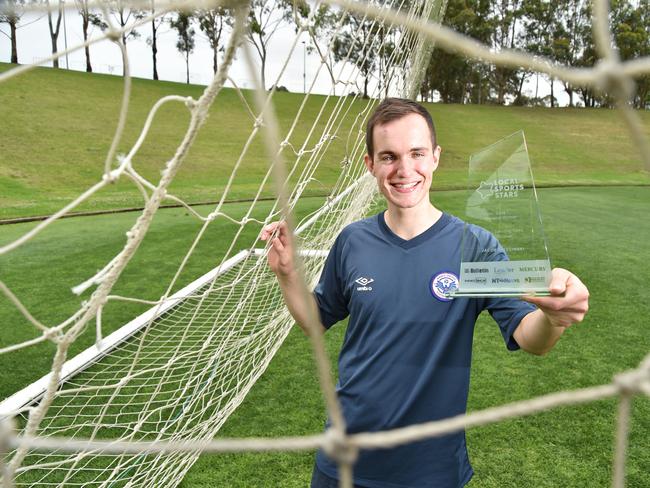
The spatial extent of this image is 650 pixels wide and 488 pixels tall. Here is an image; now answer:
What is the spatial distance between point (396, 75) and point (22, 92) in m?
13.7

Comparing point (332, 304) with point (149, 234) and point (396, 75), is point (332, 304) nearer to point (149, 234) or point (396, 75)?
point (396, 75)

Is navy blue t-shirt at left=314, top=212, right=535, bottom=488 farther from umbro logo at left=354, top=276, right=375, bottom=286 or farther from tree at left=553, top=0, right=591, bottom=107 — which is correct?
tree at left=553, top=0, right=591, bottom=107

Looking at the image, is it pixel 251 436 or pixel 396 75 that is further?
pixel 396 75

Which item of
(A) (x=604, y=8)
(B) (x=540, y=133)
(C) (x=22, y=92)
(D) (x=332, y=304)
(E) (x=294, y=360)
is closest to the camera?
(A) (x=604, y=8)

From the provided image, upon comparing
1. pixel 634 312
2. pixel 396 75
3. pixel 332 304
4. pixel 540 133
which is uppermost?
pixel 540 133

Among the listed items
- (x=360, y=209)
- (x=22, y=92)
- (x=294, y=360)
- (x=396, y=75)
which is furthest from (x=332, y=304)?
(x=22, y=92)

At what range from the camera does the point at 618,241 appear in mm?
3996

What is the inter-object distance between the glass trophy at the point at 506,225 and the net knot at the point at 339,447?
367 mm

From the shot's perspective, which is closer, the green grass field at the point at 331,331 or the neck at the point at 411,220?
the neck at the point at 411,220

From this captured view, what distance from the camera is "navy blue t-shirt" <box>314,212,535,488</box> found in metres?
0.86

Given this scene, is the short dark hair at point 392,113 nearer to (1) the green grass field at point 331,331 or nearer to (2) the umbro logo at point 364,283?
(2) the umbro logo at point 364,283

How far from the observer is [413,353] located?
0.89 m

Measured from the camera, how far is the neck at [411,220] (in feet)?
3.17

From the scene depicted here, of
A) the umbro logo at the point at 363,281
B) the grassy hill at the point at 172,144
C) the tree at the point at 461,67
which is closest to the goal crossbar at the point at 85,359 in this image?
the umbro logo at the point at 363,281
